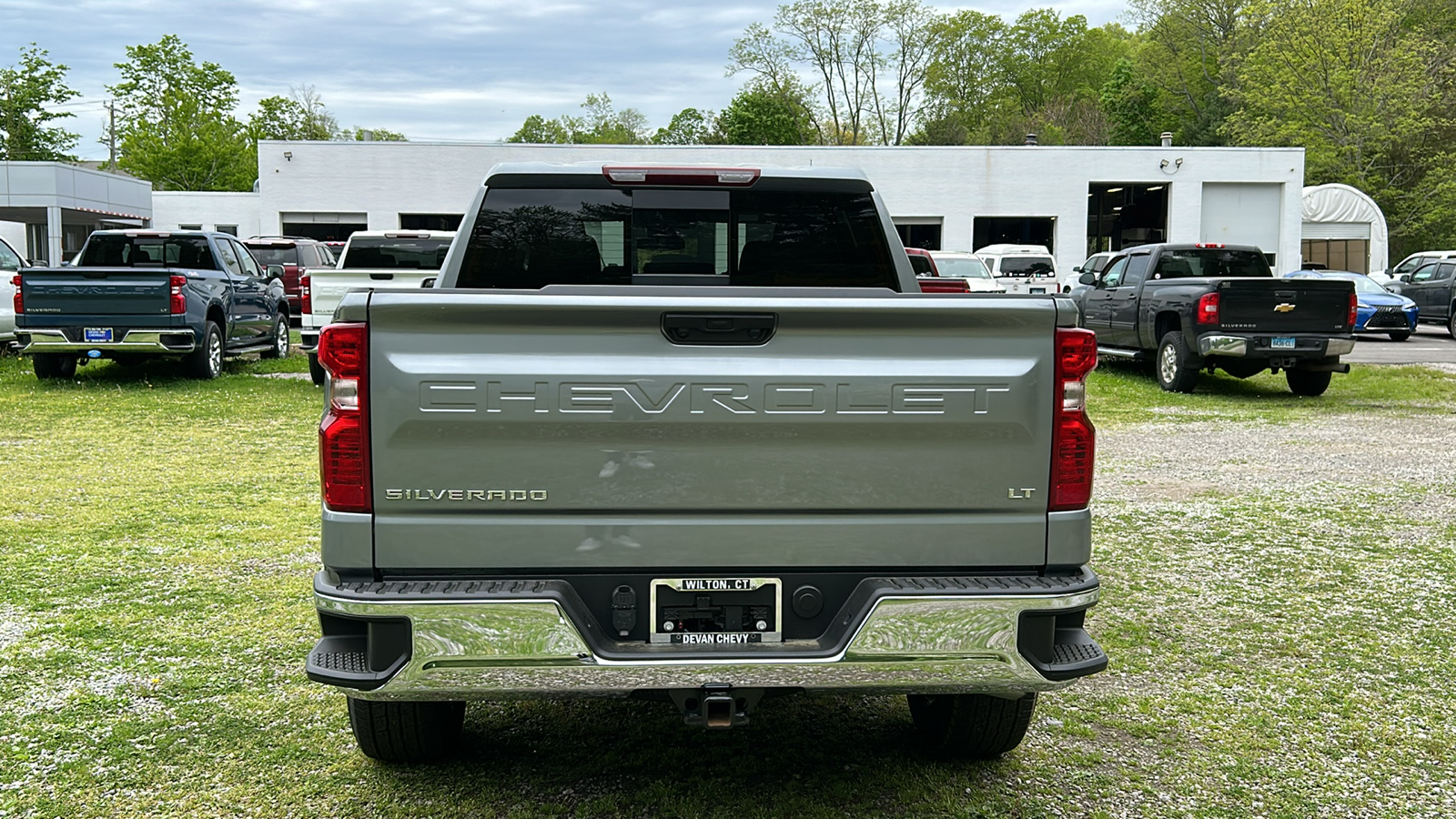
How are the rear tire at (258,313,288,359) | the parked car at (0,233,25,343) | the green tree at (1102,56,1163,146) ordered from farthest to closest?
the green tree at (1102,56,1163,146) < the rear tire at (258,313,288,359) < the parked car at (0,233,25,343)

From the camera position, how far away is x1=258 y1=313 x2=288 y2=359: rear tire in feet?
60.9

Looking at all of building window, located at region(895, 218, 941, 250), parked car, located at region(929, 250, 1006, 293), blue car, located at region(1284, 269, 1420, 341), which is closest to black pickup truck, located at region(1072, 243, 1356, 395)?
parked car, located at region(929, 250, 1006, 293)

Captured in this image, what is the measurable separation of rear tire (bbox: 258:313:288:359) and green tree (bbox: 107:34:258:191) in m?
50.1

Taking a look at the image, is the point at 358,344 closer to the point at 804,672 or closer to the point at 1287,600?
the point at 804,672

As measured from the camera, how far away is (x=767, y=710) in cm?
463

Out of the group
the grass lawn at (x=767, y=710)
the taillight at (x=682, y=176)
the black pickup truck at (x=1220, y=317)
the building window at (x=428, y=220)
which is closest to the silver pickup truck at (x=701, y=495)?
the grass lawn at (x=767, y=710)

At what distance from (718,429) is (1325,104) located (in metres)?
56.4

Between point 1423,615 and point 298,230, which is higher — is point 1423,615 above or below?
below

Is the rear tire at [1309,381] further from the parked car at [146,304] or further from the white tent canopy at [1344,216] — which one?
the white tent canopy at [1344,216]

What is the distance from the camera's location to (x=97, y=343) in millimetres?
14406

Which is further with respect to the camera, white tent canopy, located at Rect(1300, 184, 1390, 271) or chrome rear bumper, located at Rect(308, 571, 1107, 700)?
white tent canopy, located at Rect(1300, 184, 1390, 271)

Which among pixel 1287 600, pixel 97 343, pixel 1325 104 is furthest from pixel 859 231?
pixel 1325 104

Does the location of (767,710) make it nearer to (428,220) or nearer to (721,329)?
(721,329)

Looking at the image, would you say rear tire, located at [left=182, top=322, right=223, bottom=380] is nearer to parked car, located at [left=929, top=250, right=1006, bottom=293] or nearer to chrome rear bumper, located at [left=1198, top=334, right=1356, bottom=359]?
chrome rear bumper, located at [left=1198, top=334, right=1356, bottom=359]
